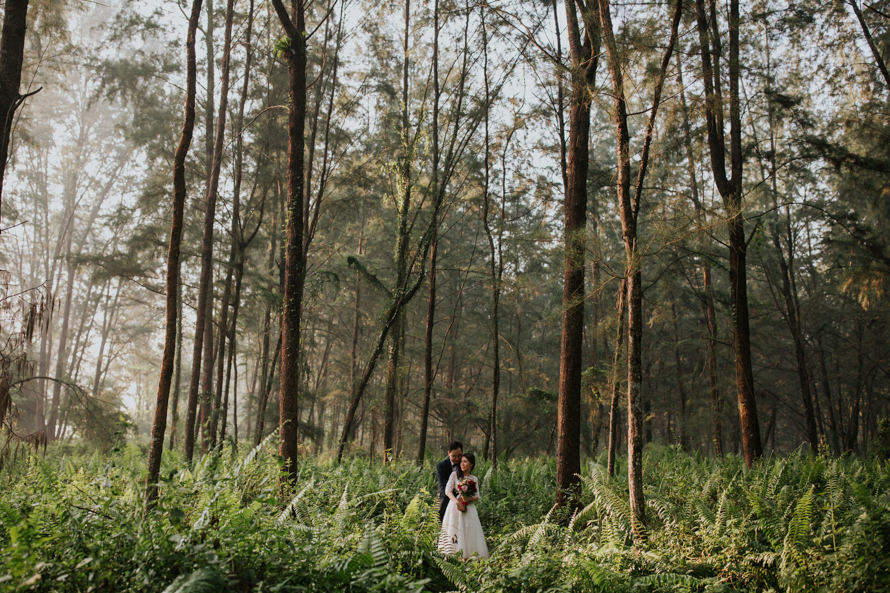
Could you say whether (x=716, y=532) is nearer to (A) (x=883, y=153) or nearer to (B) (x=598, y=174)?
(B) (x=598, y=174)

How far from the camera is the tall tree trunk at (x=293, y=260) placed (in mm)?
7590

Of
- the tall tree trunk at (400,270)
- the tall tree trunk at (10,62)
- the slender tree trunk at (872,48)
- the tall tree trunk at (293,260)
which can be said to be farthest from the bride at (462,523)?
the slender tree trunk at (872,48)

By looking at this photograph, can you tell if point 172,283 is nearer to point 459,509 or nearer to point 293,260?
point 293,260

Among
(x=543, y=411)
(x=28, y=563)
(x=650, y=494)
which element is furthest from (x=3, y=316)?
(x=543, y=411)

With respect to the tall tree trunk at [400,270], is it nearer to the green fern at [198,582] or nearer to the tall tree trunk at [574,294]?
the tall tree trunk at [574,294]

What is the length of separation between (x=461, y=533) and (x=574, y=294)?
377cm

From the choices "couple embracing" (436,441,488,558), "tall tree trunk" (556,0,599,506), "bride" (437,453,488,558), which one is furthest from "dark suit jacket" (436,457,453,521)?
"tall tree trunk" (556,0,599,506)

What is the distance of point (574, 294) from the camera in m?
8.16

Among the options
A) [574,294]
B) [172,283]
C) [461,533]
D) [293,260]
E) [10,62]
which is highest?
[10,62]

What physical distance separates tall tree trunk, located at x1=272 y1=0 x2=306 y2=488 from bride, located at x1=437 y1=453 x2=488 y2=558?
232 centimetres

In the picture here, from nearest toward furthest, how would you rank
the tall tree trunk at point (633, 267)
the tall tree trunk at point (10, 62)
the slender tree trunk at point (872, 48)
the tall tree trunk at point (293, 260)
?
the tall tree trunk at point (633, 267) → the tall tree trunk at point (10, 62) → the tall tree trunk at point (293, 260) → the slender tree trunk at point (872, 48)

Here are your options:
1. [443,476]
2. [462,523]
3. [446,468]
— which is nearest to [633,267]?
[446,468]

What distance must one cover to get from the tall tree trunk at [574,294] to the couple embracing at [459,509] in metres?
2.00

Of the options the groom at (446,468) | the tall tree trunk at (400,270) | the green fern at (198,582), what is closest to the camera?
the green fern at (198,582)
